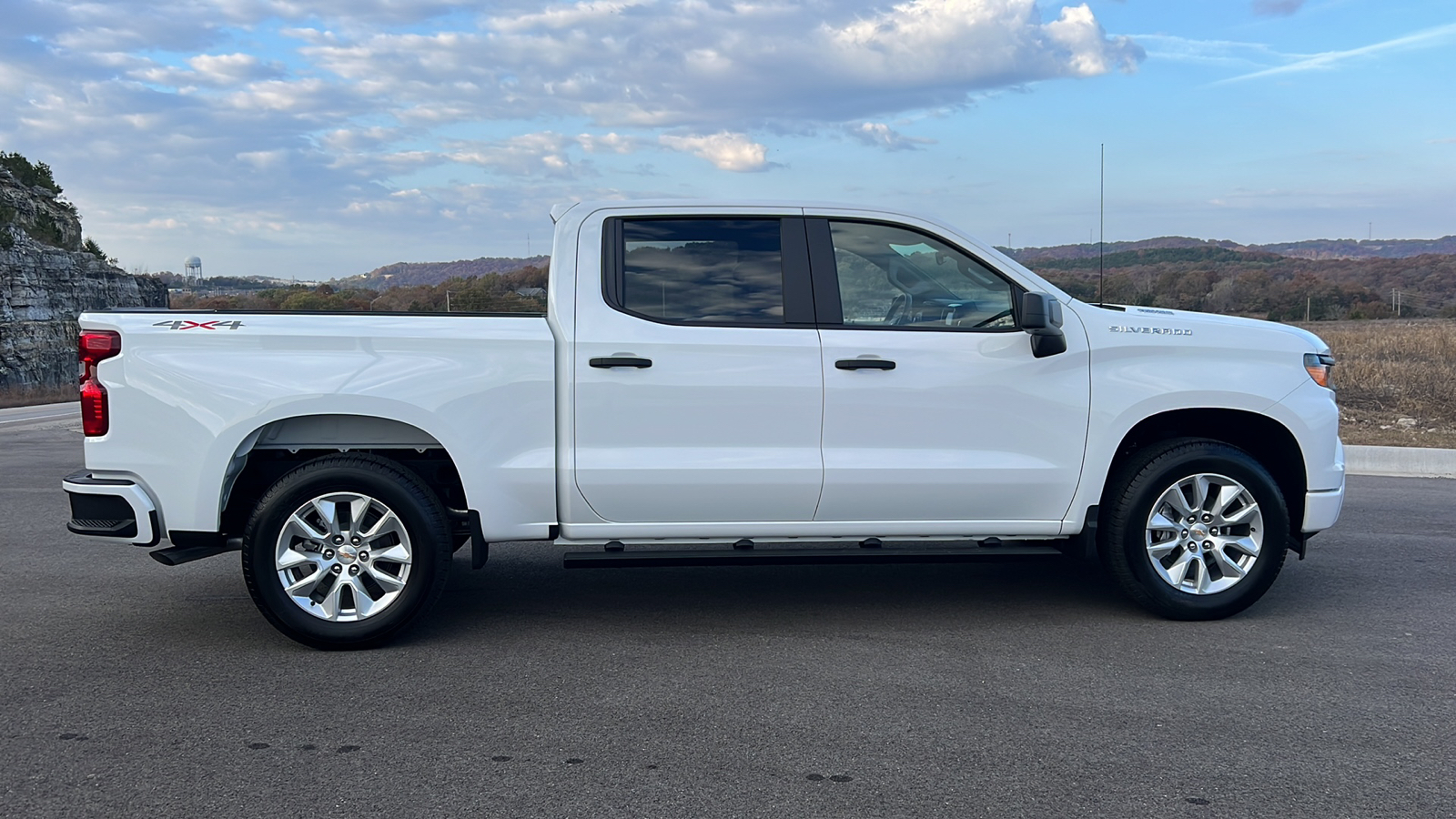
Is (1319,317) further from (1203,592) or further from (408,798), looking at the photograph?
(408,798)

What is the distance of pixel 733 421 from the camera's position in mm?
5129

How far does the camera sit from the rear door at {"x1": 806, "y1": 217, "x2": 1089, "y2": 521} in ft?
17.0

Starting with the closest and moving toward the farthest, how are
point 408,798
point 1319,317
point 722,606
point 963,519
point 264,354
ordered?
1. point 408,798
2. point 264,354
3. point 963,519
4. point 722,606
5. point 1319,317

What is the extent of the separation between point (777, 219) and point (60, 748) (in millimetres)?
3650

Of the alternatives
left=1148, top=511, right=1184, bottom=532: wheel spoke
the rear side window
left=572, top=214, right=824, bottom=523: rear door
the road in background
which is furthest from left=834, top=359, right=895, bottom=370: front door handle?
the road in background

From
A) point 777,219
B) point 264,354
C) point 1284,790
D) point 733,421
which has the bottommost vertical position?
point 1284,790

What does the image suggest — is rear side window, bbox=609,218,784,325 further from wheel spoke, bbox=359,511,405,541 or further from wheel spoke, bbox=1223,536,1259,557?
wheel spoke, bbox=1223,536,1259,557

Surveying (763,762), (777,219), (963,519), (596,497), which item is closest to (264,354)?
(596,497)

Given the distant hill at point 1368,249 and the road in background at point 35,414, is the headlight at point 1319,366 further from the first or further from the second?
the distant hill at point 1368,249

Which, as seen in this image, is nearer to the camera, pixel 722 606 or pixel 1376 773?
pixel 1376 773

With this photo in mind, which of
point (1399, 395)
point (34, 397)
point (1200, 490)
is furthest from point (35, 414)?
point (1399, 395)

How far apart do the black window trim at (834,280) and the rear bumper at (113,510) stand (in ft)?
10.3

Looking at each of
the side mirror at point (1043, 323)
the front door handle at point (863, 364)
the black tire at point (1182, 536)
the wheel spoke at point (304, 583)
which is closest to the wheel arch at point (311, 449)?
the wheel spoke at point (304, 583)

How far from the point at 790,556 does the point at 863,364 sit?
3.15ft
